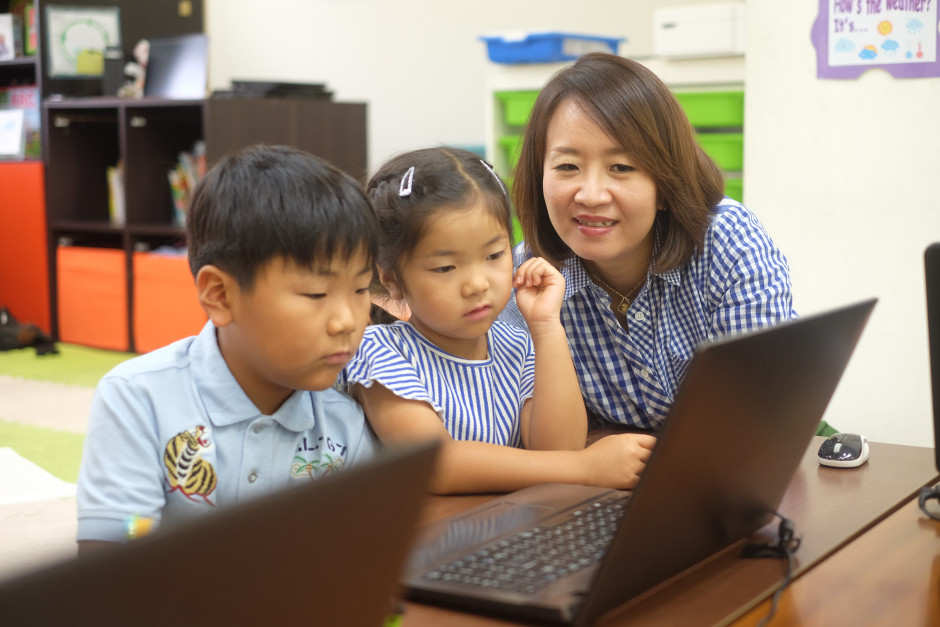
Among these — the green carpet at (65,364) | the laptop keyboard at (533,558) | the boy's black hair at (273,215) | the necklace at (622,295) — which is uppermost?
the boy's black hair at (273,215)

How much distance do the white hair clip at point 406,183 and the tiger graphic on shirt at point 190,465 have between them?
358 millimetres

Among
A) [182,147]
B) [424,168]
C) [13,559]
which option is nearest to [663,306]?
[424,168]

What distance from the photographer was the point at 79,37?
4562 mm

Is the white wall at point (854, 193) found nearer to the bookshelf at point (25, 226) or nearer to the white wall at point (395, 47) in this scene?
the white wall at point (395, 47)

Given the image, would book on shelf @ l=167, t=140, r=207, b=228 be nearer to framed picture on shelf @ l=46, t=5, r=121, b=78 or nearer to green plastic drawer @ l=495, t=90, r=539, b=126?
framed picture on shelf @ l=46, t=5, r=121, b=78

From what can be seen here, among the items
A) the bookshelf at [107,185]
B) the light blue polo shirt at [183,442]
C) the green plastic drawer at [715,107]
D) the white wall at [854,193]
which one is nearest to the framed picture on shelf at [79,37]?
the bookshelf at [107,185]

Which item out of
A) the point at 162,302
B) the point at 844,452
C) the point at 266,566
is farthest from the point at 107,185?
the point at 266,566

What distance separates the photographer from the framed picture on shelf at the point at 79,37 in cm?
449

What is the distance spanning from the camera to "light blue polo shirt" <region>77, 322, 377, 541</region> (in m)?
0.88

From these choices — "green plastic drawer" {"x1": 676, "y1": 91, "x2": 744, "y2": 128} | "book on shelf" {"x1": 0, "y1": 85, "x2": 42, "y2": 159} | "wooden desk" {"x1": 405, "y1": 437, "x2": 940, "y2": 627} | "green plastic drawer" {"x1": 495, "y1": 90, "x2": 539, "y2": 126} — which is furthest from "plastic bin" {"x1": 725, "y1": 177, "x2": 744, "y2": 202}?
"book on shelf" {"x1": 0, "y1": 85, "x2": 42, "y2": 159}

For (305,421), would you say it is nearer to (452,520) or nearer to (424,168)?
(452,520)

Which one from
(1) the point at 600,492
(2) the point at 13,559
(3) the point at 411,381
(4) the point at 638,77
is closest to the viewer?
(1) the point at 600,492

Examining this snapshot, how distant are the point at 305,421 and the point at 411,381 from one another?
0.13 meters

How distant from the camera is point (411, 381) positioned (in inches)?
42.6
